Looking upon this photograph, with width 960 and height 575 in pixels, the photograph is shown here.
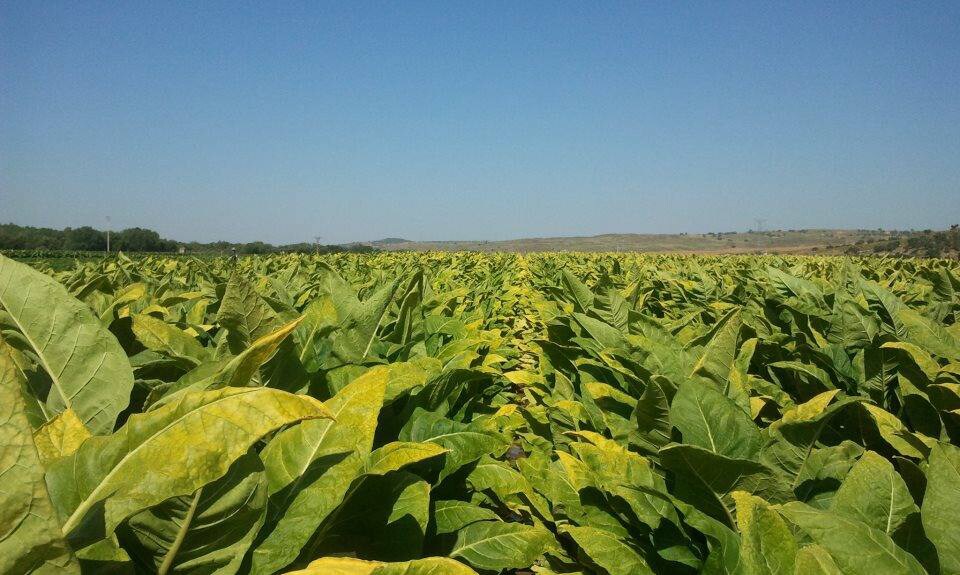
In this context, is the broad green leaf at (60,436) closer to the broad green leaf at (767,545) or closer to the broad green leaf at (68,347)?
the broad green leaf at (68,347)

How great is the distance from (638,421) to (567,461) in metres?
0.32

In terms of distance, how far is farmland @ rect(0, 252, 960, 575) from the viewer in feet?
2.95

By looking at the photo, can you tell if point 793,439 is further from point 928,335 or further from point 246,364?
point 246,364

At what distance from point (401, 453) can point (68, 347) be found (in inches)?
34.6

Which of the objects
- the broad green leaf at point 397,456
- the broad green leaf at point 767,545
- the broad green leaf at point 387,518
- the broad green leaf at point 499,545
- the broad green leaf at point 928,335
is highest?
the broad green leaf at point 928,335

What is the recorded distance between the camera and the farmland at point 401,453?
0.90 meters

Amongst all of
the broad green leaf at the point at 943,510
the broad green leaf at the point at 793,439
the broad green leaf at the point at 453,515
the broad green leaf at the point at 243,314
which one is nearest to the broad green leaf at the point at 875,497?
the broad green leaf at the point at 943,510

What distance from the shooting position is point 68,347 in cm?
147

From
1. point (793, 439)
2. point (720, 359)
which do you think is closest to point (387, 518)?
point (793, 439)

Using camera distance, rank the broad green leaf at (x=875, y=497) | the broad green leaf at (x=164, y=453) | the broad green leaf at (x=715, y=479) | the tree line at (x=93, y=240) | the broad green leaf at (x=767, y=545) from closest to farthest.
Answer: the broad green leaf at (x=164, y=453) → the broad green leaf at (x=767, y=545) → the broad green leaf at (x=875, y=497) → the broad green leaf at (x=715, y=479) → the tree line at (x=93, y=240)

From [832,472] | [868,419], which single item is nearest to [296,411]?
[832,472]

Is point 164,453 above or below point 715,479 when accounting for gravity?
above

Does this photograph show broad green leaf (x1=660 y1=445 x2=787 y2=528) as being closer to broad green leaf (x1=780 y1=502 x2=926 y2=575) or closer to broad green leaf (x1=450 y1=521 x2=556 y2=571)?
broad green leaf (x1=780 y1=502 x2=926 y2=575)

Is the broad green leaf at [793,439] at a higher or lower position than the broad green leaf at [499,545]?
higher
